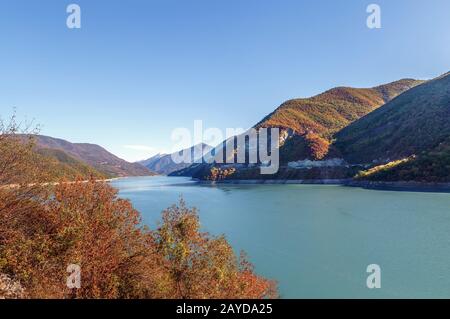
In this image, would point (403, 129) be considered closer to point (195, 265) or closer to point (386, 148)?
point (386, 148)

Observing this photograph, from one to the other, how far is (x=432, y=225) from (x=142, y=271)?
124ft

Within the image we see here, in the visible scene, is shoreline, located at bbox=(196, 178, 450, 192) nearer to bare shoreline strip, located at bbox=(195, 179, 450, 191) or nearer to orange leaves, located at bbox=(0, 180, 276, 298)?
bare shoreline strip, located at bbox=(195, 179, 450, 191)

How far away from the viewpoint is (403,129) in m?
116

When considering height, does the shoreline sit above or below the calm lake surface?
above

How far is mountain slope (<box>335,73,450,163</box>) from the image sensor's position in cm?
10281

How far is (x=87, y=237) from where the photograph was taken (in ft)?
41.9

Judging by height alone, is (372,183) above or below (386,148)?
below

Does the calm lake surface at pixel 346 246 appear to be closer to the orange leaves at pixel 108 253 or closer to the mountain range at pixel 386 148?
the orange leaves at pixel 108 253

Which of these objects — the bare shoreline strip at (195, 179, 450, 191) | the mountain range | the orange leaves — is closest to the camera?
the orange leaves

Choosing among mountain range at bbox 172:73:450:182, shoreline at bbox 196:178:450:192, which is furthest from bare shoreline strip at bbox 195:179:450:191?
mountain range at bbox 172:73:450:182

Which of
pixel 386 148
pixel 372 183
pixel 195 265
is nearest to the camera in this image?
pixel 195 265

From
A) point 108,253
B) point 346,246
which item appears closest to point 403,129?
point 346,246
